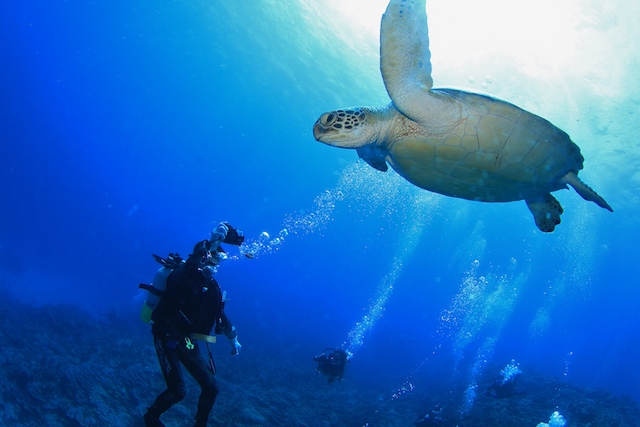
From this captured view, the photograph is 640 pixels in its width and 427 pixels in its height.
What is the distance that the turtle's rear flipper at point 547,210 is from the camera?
395 centimetres

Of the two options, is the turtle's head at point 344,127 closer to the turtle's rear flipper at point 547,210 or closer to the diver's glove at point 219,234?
the diver's glove at point 219,234

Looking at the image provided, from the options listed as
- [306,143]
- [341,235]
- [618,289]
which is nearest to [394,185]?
[306,143]

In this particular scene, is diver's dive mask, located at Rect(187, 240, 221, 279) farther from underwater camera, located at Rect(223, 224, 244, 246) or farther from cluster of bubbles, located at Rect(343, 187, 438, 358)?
cluster of bubbles, located at Rect(343, 187, 438, 358)

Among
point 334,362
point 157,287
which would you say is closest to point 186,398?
point 334,362

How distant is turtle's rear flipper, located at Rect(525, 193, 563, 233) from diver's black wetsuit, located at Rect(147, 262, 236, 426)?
389 cm

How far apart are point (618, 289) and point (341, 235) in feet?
162

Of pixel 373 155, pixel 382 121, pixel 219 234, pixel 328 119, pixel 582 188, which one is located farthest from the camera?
pixel 373 155

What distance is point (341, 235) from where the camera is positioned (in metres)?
79.4

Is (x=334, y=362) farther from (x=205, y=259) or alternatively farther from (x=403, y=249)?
(x=403, y=249)

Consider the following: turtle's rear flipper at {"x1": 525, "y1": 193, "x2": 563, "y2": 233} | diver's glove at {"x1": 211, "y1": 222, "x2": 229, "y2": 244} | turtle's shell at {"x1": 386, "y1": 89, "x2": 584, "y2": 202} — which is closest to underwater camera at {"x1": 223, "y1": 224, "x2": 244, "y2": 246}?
diver's glove at {"x1": 211, "y1": 222, "x2": 229, "y2": 244}

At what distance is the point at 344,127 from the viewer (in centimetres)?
297

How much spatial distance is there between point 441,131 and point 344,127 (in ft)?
3.00

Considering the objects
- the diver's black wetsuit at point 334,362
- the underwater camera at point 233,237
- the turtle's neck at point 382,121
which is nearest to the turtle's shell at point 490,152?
the turtle's neck at point 382,121

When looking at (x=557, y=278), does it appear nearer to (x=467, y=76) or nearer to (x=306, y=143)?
(x=306, y=143)
